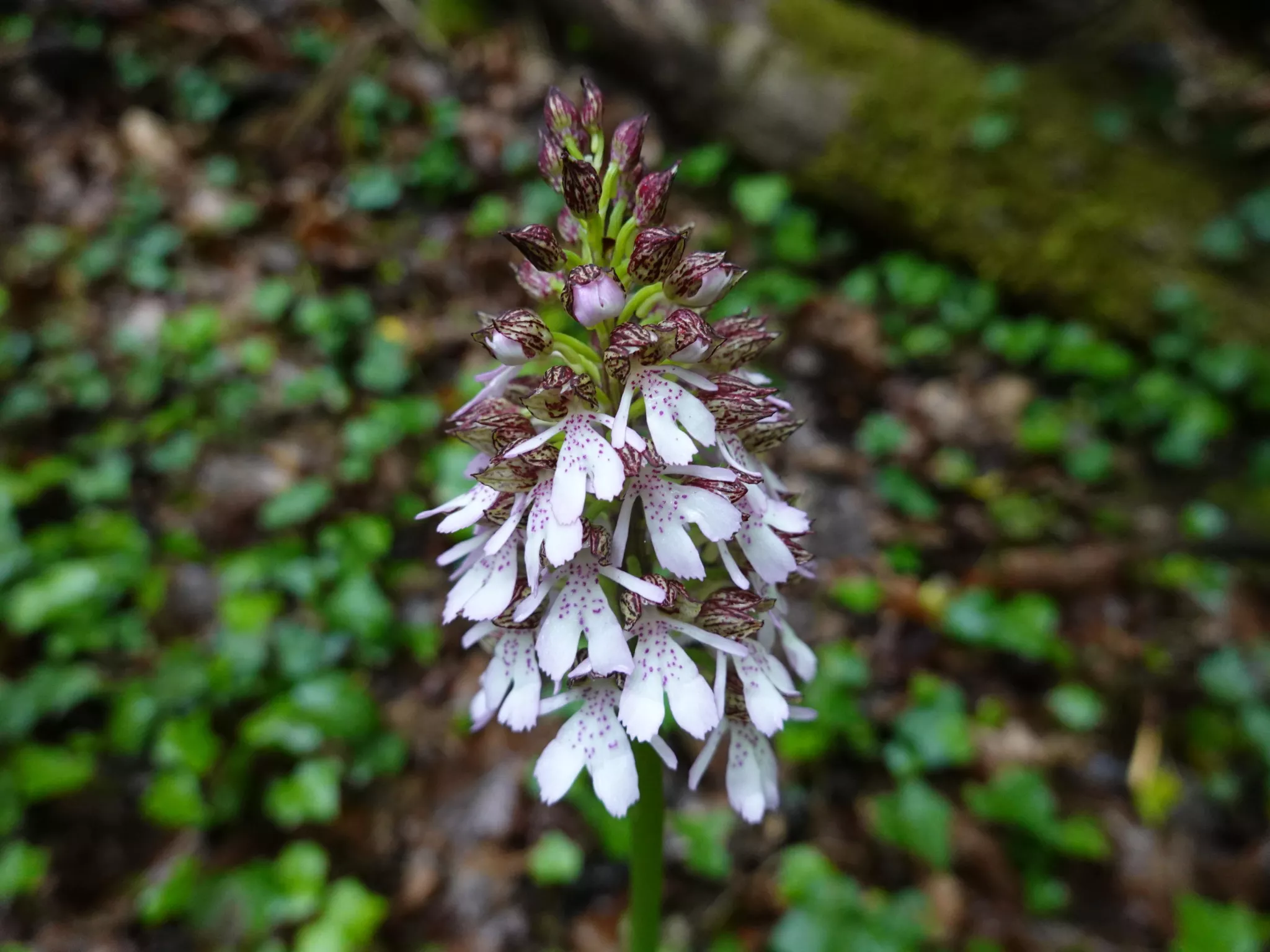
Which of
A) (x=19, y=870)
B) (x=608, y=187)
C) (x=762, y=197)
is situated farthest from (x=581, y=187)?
(x=762, y=197)

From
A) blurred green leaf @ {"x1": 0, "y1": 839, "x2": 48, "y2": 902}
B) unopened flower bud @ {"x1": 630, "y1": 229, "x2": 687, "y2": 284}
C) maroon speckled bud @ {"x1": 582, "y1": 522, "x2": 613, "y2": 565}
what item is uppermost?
unopened flower bud @ {"x1": 630, "y1": 229, "x2": 687, "y2": 284}

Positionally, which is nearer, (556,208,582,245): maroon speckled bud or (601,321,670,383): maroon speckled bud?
(601,321,670,383): maroon speckled bud

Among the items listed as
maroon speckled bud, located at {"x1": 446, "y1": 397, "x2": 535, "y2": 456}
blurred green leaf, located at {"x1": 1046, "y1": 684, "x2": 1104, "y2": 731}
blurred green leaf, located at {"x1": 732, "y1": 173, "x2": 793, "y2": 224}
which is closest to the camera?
maroon speckled bud, located at {"x1": 446, "y1": 397, "x2": 535, "y2": 456}

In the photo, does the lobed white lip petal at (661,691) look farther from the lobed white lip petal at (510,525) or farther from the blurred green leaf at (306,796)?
the blurred green leaf at (306,796)

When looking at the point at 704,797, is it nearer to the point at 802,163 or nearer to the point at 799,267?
the point at 799,267

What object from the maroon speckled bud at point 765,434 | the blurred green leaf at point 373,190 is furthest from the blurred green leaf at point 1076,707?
the blurred green leaf at point 373,190

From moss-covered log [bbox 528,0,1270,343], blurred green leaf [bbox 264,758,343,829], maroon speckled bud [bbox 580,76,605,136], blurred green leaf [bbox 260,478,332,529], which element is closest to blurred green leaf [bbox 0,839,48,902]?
blurred green leaf [bbox 264,758,343,829]

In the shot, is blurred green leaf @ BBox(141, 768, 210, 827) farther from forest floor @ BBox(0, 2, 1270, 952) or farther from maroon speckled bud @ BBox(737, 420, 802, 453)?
maroon speckled bud @ BBox(737, 420, 802, 453)

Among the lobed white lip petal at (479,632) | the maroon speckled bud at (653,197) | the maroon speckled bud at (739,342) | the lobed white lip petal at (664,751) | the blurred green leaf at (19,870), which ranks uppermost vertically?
the maroon speckled bud at (653,197)
